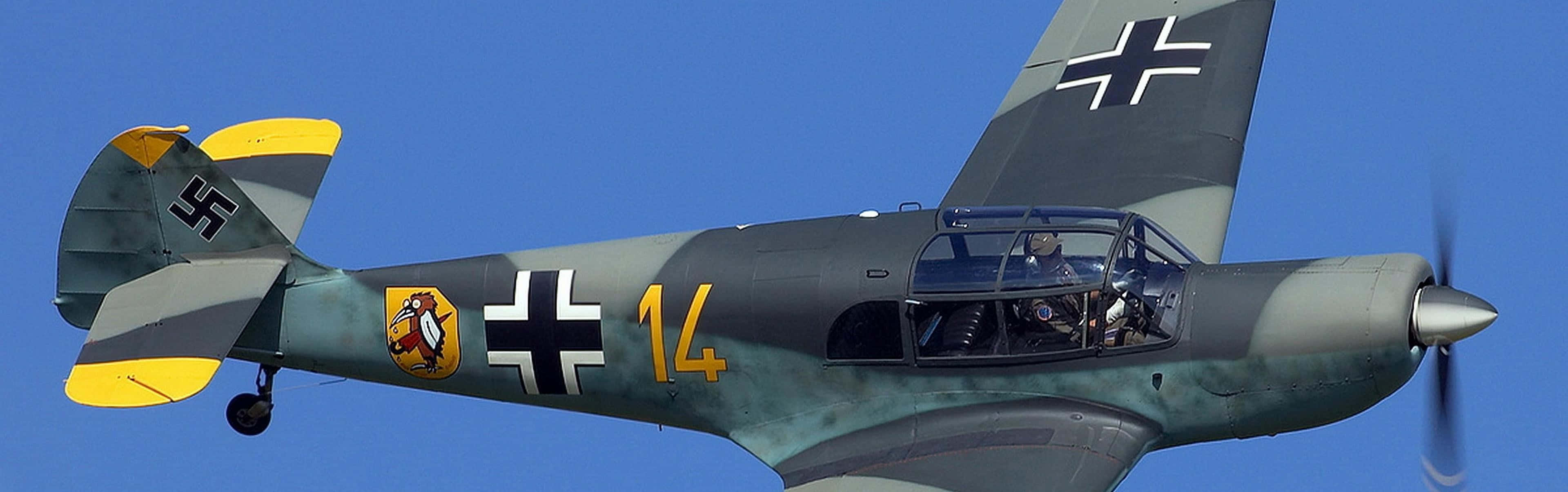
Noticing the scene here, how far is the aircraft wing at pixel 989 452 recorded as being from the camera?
58.9ft

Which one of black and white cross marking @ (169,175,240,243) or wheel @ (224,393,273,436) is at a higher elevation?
black and white cross marking @ (169,175,240,243)

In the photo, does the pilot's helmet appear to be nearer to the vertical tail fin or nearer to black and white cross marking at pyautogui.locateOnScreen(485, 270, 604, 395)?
black and white cross marking at pyautogui.locateOnScreen(485, 270, 604, 395)

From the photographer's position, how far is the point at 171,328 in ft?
65.1

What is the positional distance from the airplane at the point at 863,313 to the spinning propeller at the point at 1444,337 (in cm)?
2

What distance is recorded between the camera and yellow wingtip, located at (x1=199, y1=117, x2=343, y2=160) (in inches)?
856

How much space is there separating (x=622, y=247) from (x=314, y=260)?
2.53 meters

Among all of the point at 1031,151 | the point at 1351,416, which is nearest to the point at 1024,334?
the point at 1351,416

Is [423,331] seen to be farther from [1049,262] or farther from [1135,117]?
[1135,117]

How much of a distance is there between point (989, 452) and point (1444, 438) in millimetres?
3046

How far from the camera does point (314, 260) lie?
20562mm

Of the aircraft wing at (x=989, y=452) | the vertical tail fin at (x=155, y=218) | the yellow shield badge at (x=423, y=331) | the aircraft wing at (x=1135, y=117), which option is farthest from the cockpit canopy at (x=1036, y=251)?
the vertical tail fin at (x=155, y=218)

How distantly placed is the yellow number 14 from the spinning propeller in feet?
16.1

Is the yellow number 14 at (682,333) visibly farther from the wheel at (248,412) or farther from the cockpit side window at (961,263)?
the wheel at (248,412)

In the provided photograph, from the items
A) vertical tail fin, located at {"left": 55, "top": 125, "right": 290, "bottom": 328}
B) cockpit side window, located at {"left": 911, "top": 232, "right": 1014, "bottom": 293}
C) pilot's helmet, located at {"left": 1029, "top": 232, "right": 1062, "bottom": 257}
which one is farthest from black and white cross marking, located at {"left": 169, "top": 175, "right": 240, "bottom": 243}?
pilot's helmet, located at {"left": 1029, "top": 232, "right": 1062, "bottom": 257}
